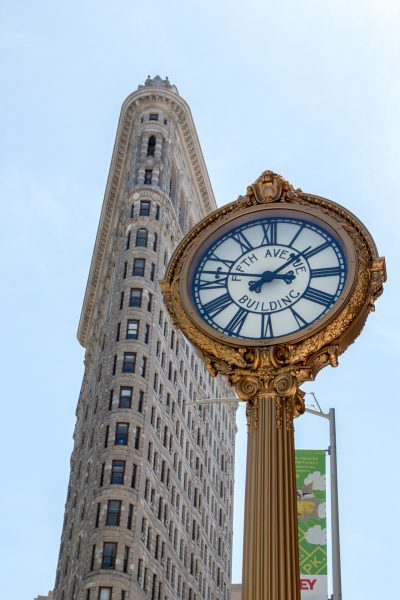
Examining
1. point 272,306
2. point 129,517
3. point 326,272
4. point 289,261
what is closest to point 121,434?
point 129,517

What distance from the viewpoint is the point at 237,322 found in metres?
8.10

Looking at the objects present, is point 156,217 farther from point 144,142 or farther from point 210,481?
point 210,481

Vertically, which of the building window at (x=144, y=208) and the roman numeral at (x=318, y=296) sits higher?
the building window at (x=144, y=208)

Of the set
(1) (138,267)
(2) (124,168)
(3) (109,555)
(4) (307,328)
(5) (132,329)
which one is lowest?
(4) (307,328)

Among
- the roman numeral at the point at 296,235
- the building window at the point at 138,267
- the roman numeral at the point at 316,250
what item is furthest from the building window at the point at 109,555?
the roman numeral at the point at 316,250

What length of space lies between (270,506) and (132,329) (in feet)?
239

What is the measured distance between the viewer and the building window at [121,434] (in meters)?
71.7

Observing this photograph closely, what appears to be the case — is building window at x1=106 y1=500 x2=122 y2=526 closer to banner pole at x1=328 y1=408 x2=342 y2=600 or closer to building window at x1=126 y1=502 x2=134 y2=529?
building window at x1=126 y1=502 x2=134 y2=529

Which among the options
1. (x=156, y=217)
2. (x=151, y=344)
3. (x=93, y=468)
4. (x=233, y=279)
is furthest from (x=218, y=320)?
(x=156, y=217)

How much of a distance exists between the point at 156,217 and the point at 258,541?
271 feet

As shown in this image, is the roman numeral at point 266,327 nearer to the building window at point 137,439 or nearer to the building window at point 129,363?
the building window at point 137,439

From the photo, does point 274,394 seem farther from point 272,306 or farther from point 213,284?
point 213,284

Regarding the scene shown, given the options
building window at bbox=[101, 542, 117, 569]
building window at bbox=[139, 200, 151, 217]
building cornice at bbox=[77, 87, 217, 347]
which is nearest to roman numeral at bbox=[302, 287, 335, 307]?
building window at bbox=[101, 542, 117, 569]

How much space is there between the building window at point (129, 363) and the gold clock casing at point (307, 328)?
223ft
